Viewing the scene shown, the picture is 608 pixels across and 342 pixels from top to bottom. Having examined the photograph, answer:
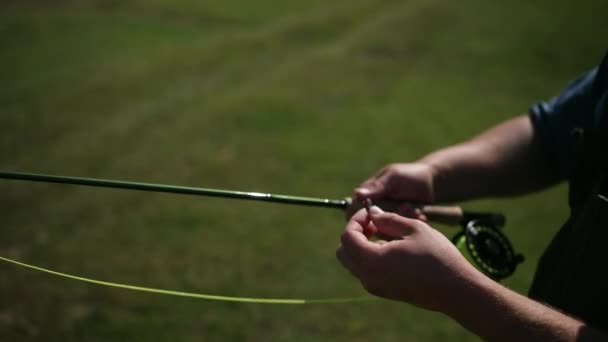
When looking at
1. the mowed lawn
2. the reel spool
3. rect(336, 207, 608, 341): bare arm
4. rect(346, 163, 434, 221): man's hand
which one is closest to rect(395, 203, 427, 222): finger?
rect(346, 163, 434, 221): man's hand

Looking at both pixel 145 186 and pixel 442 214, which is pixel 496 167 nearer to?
pixel 442 214

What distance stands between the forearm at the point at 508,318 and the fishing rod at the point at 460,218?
0.52 meters

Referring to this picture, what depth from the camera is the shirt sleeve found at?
167 centimetres

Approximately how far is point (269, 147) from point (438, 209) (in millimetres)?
3208

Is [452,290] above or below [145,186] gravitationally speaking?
below

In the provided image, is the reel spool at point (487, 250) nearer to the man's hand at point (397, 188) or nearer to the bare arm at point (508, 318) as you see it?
the man's hand at point (397, 188)

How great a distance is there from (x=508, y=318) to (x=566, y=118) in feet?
2.84

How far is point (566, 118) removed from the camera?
1744 mm

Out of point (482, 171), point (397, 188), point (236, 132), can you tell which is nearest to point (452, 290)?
point (397, 188)

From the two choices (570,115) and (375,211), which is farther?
(570,115)

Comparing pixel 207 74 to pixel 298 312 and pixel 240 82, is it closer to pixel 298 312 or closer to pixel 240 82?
pixel 240 82

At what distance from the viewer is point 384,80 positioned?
671cm

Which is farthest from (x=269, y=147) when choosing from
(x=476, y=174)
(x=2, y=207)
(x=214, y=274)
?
(x=476, y=174)

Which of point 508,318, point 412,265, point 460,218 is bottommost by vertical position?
point 508,318
